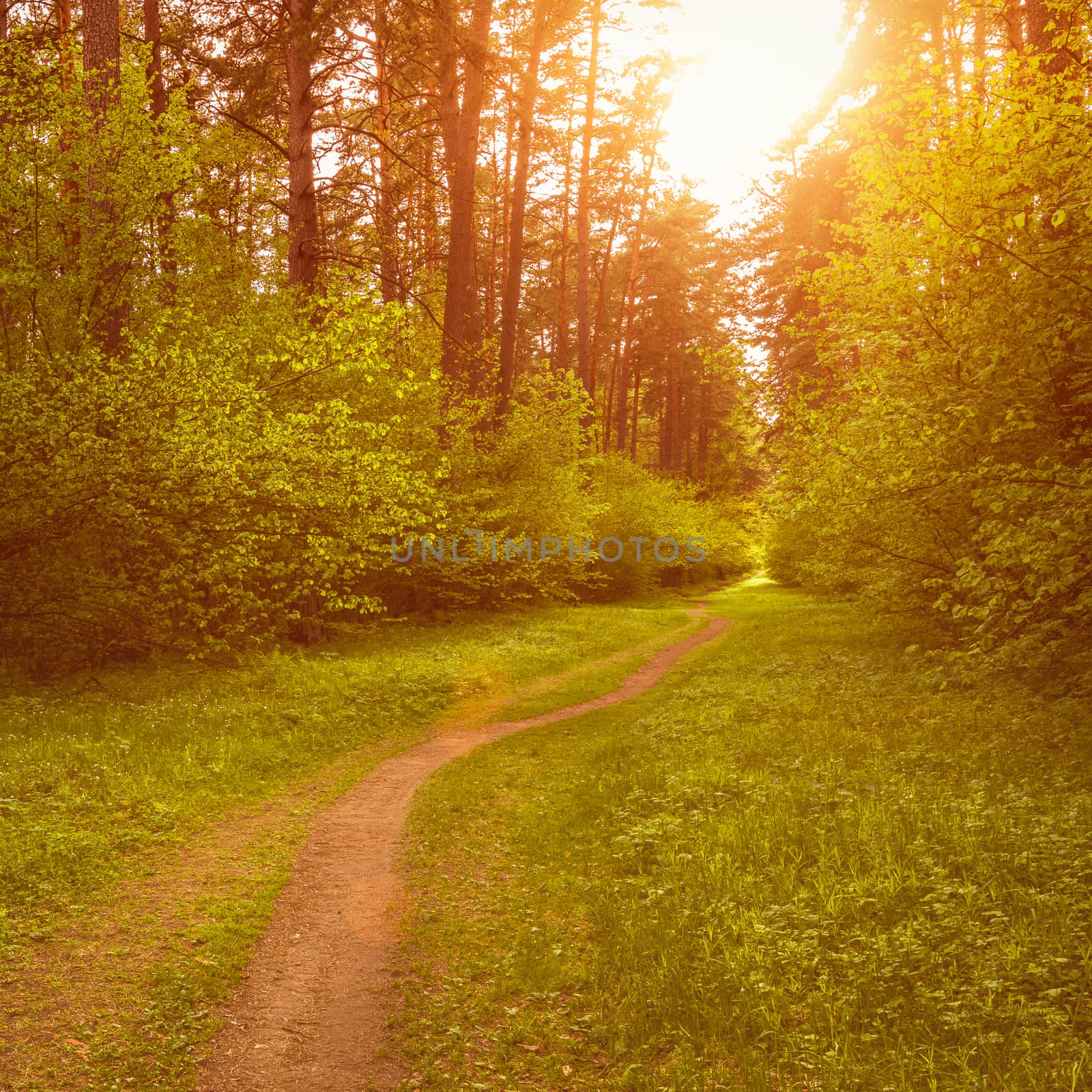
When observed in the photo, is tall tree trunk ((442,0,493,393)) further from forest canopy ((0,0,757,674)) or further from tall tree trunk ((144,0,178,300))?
tall tree trunk ((144,0,178,300))

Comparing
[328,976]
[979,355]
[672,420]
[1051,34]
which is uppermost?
[672,420]

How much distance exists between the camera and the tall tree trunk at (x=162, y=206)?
12156mm

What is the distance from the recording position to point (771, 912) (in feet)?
17.3

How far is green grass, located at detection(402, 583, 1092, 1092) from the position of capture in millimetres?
3990

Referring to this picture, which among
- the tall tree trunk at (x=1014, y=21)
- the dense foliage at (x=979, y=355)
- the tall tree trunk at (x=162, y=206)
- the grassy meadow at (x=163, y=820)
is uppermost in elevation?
the tall tree trunk at (x=1014, y=21)

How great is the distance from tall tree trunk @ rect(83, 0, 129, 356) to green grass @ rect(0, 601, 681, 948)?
532 cm

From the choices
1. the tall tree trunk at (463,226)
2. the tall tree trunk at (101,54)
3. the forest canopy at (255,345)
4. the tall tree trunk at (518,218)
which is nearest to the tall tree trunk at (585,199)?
the forest canopy at (255,345)

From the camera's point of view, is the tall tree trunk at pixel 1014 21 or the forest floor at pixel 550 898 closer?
the forest floor at pixel 550 898

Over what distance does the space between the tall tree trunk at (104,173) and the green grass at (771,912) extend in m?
8.75

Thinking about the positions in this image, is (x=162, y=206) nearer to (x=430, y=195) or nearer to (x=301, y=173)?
(x=301, y=173)

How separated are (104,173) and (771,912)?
12.8 meters

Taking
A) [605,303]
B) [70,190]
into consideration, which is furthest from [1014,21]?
[605,303]

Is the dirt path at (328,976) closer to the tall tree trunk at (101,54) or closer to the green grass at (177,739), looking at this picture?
the green grass at (177,739)

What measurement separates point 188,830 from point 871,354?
12.9 meters
